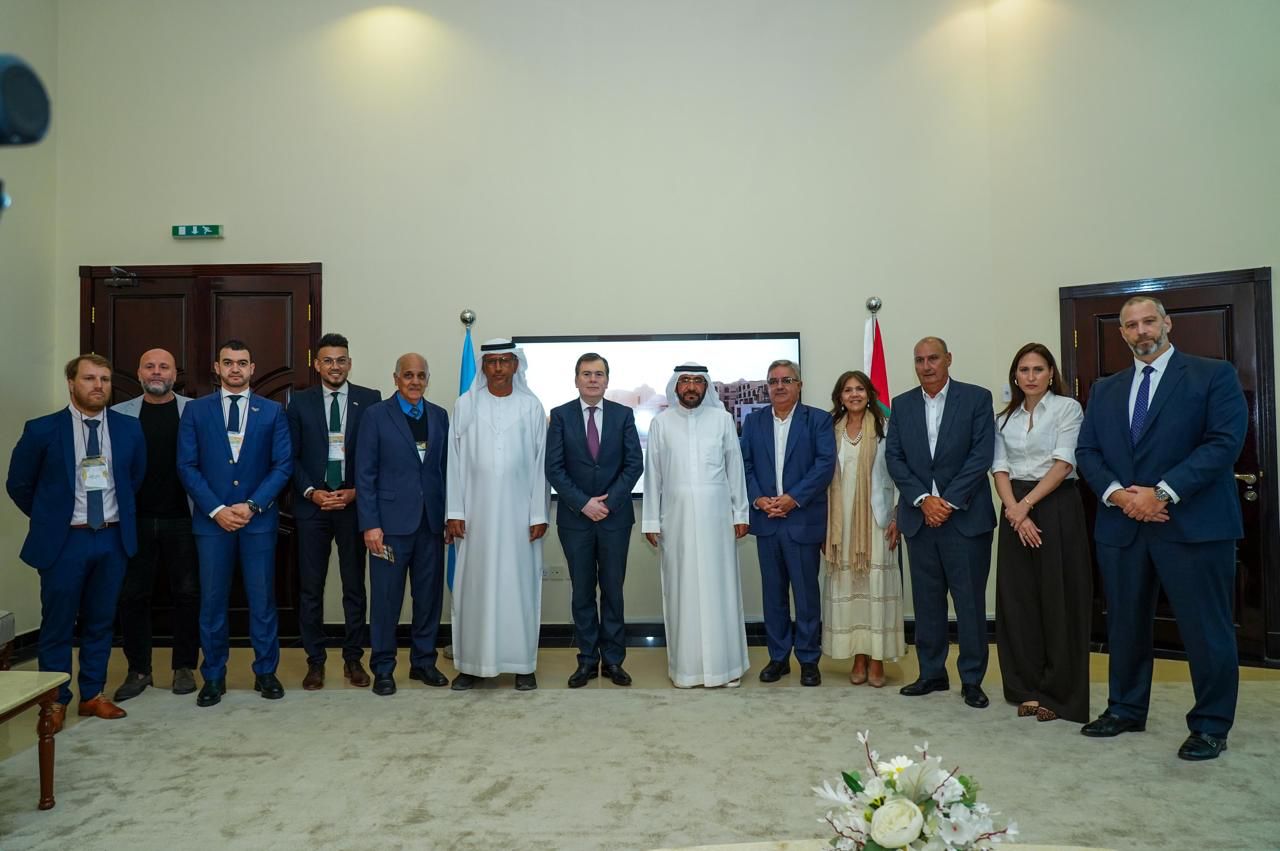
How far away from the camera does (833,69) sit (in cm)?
580

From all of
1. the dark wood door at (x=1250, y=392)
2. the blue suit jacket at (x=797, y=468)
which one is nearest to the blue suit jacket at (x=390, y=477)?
the blue suit jacket at (x=797, y=468)

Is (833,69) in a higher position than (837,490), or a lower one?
higher

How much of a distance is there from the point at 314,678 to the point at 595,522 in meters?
1.68

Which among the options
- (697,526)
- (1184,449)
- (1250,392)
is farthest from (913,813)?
(1250,392)

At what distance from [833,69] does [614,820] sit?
4842mm

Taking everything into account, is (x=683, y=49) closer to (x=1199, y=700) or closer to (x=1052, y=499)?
(x=1052, y=499)

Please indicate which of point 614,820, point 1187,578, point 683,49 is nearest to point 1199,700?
point 1187,578

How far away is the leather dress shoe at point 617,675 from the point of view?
4.66m

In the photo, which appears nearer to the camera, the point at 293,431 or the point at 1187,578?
the point at 1187,578

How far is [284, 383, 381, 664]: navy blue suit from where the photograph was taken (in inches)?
186

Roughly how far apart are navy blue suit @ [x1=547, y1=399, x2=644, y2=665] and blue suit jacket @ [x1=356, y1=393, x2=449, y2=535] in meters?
0.68

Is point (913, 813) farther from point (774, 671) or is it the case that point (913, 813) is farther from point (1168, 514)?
point (774, 671)

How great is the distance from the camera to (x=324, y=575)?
15.7ft

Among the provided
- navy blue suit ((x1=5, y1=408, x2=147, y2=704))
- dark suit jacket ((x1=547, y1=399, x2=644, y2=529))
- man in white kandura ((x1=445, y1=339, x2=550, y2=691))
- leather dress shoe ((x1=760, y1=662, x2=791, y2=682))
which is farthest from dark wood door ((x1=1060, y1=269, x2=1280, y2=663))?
navy blue suit ((x1=5, y1=408, x2=147, y2=704))
